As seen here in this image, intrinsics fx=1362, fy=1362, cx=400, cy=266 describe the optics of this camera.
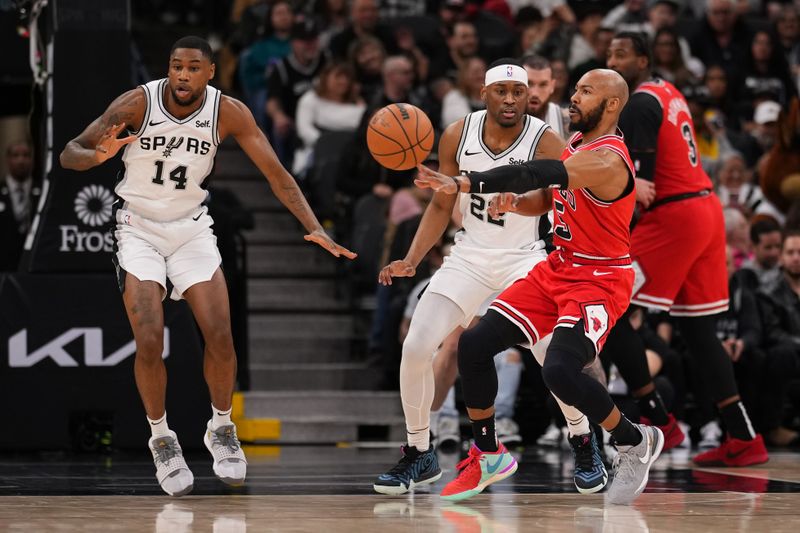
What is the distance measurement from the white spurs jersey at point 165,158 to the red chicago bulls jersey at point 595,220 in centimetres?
194

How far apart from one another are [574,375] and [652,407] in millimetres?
2022

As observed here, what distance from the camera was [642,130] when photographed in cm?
809

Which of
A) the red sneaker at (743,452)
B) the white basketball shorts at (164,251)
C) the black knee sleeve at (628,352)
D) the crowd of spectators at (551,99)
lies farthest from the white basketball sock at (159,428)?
the crowd of spectators at (551,99)

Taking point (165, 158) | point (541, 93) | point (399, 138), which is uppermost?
point (541, 93)

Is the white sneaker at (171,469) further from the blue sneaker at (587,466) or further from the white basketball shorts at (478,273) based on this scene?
the blue sneaker at (587,466)

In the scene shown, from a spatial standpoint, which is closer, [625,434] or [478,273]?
[625,434]

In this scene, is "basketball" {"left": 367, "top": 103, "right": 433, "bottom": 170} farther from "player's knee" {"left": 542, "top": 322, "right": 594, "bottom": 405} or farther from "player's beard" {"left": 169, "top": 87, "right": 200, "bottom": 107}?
"player's knee" {"left": 542, "top": 322, "right": 594, "bottom": 405}

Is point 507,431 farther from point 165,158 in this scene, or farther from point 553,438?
point 165,158

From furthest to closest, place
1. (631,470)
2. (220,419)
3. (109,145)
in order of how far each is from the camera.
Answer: (220,419) → (109,145) → (631,470)

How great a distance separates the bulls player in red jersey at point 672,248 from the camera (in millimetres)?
8133

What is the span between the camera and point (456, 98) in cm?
1244

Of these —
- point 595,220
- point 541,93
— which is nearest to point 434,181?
point 595,220

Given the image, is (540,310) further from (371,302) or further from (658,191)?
(371,302)

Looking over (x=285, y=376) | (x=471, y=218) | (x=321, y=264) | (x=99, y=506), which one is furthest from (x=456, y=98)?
(x=99, y=506)
